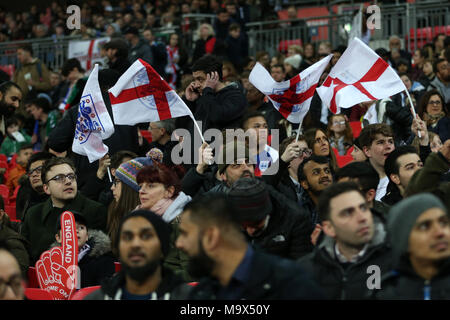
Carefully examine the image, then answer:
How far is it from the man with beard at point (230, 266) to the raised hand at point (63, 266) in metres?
2.10

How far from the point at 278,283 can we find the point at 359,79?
3881 mm

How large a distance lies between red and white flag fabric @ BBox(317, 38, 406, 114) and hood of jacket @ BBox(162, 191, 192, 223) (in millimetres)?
Answer: 1984

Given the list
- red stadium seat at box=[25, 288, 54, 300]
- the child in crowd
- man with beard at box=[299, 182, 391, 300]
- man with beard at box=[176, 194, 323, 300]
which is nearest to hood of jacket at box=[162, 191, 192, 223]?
red stadium seat at box=[25, 288, 54, 300]

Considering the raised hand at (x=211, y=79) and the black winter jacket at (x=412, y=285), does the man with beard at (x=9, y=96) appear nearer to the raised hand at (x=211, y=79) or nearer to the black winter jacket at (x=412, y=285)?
the raised hand at (x=211, y=79)

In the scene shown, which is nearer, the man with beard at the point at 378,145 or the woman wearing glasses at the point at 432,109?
the man with beard at the point at 378,145

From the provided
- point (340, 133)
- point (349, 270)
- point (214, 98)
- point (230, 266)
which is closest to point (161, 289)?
point (230, 266)

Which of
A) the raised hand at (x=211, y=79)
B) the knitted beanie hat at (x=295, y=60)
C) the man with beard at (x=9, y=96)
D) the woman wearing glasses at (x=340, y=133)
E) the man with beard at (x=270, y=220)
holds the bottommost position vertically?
the man with beard at (x=270, y=220)

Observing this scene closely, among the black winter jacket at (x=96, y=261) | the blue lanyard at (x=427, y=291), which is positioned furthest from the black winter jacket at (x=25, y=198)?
the blue lanyard at (x=427, y=291)

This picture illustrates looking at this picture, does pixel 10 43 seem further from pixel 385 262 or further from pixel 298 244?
pixel 385 262

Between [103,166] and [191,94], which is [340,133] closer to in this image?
[191,94]

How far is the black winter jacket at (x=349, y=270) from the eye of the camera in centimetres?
458

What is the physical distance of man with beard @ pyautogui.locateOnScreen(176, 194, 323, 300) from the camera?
407 cm

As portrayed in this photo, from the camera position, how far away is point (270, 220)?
19.3 ft
